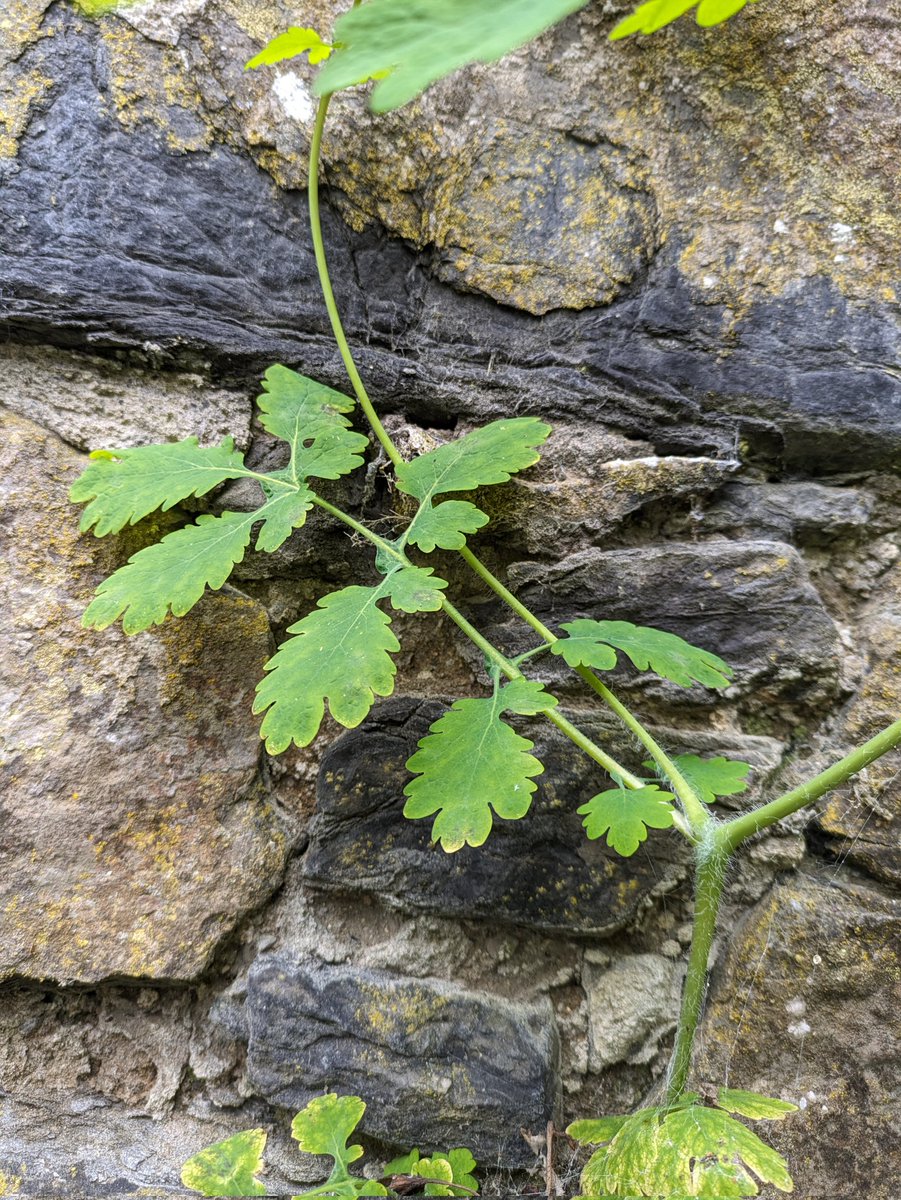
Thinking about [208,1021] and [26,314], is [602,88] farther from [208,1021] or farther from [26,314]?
[208,1021]

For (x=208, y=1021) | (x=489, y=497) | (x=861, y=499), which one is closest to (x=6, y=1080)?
(x=208, y=1021)

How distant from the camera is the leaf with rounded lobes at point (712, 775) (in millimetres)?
969

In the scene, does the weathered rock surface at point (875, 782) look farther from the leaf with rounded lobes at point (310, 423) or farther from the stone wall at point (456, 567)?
the leaf with rounded lobes at point (310, 423)

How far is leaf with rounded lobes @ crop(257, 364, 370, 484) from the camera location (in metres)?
1.06

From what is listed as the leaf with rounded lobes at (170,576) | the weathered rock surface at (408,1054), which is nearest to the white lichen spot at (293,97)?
the leaf with rounded lobes at (170,576)

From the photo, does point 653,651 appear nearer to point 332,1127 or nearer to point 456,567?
point 456,567

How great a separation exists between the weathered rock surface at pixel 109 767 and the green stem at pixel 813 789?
631 mm

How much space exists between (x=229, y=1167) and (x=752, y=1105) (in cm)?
62

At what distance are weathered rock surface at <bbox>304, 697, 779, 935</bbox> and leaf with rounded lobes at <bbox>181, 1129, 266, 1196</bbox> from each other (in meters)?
0.31

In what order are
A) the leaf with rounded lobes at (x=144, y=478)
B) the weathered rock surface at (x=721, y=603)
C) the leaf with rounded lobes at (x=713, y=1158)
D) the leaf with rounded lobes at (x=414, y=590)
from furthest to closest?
the weathered rock surface at (x=721, y=603), the leaf with rounded lobes at (x=144, y=478), the leaf with rounded lobes at (x=414, y=590), the leaf with rounded lobes at (x=713, y=1158)

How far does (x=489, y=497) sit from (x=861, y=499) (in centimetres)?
58

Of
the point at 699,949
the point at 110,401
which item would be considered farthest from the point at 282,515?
the point at 699,949

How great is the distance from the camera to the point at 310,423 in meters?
1.08

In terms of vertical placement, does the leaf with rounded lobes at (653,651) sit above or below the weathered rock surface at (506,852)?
above
